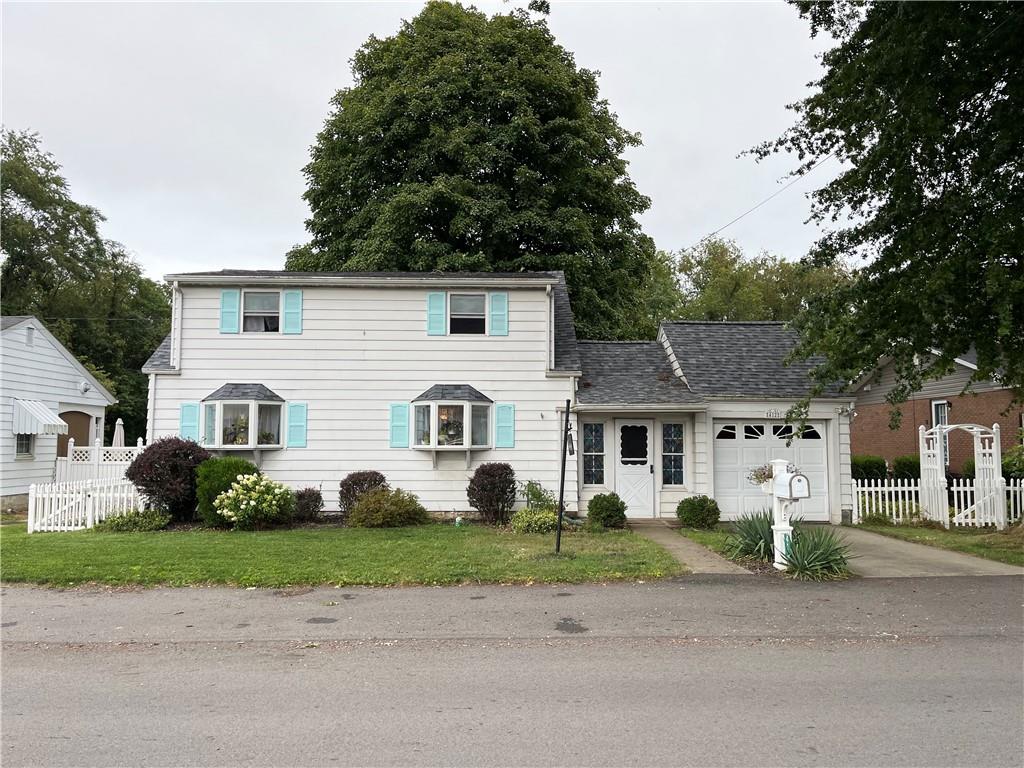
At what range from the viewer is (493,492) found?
14.5 metres

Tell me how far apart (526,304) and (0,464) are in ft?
45.0

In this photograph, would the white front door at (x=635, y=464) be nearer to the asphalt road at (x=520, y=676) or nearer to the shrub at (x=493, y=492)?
the shrub at (x=493, y=492)

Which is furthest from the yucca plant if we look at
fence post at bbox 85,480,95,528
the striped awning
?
the striped awning

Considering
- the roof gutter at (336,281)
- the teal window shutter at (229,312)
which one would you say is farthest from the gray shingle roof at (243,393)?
the roof gutter at (336,281)

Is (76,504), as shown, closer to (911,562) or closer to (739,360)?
(739,360)

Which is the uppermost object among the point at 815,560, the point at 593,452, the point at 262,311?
the point at 262,311

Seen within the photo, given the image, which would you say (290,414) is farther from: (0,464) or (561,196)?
(561,196)

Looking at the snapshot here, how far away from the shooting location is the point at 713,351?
55.3ft

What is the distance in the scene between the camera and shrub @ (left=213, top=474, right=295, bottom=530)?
42.8 feet

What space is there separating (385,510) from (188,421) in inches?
190

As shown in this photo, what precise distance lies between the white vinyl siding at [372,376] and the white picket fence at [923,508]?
687 centimetres

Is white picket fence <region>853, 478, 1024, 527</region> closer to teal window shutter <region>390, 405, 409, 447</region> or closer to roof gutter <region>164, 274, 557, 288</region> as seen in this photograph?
roof gutter <region>164, 274, 557, 288</region>

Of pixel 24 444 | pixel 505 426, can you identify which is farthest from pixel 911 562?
pixel 24 444

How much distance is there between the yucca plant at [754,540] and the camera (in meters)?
10.2
